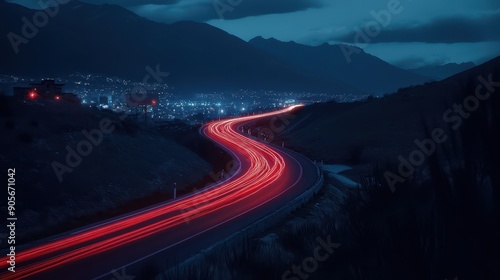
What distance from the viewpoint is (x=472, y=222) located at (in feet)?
16.7

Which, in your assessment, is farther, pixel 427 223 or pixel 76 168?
pixel 76 168

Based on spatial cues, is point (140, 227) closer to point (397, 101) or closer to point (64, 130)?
point (64, 130)

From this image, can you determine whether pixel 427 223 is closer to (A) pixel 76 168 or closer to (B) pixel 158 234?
(B) pixel 158 234

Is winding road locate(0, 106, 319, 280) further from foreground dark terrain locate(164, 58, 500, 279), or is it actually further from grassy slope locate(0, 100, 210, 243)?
foreground dark terrain locate(164, 58, 500, 279)

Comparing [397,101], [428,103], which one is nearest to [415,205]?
[428,103]

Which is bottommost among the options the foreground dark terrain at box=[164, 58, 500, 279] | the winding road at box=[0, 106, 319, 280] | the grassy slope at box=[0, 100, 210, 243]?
the winding road at box=[0, 106, 319, 280]

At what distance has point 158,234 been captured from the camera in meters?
18.8

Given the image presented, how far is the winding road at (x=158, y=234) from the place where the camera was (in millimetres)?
13977

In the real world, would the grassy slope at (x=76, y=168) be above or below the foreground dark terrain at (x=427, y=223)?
below

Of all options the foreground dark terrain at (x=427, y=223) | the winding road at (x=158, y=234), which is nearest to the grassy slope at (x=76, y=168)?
the winding road at (x=158, y=234)

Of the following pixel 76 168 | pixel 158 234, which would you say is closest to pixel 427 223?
pixel 158 234

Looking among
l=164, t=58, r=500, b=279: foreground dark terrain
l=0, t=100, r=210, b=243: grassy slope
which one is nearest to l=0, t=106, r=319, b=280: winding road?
l=0, t=100, r=210, b=243: grassy slope

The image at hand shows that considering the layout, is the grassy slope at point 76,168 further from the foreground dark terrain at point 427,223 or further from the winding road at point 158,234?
the foreground dark terrain at point 427,223

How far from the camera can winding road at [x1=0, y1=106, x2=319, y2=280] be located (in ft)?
A: 45.9
